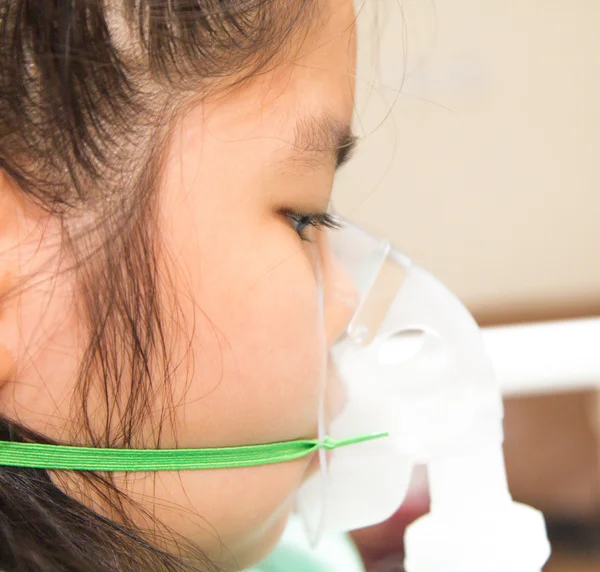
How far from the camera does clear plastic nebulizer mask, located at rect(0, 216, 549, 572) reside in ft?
2.49

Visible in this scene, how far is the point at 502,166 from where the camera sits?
155 centimetres

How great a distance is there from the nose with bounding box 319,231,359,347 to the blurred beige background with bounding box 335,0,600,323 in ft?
2.51

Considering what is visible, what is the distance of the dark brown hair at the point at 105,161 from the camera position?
0.53 m

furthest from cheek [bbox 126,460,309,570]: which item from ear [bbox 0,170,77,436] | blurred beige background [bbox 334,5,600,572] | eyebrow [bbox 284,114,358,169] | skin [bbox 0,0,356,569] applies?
blurred beige background [bbox 334,5,600,572]

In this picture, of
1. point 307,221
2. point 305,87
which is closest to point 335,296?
point 307,221

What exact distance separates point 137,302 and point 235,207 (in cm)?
10

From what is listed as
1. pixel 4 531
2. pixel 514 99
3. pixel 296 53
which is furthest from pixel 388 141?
pixel 4 531

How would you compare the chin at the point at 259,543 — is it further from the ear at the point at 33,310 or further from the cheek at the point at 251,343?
the ear at the point at 33,310

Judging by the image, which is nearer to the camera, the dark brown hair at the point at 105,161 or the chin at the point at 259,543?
the dark brown hair at the point at 105,161

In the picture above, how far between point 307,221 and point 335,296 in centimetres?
9

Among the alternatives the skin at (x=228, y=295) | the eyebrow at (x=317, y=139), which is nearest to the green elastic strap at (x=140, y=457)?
the skin at (x=228, y=295)

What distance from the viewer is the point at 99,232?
1.82 ft

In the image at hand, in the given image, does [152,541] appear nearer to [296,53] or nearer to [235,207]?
[235,207]

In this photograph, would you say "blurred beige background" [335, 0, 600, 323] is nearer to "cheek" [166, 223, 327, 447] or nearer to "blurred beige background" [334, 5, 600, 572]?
"blurred beige background" [334, 5, 600, 572]
